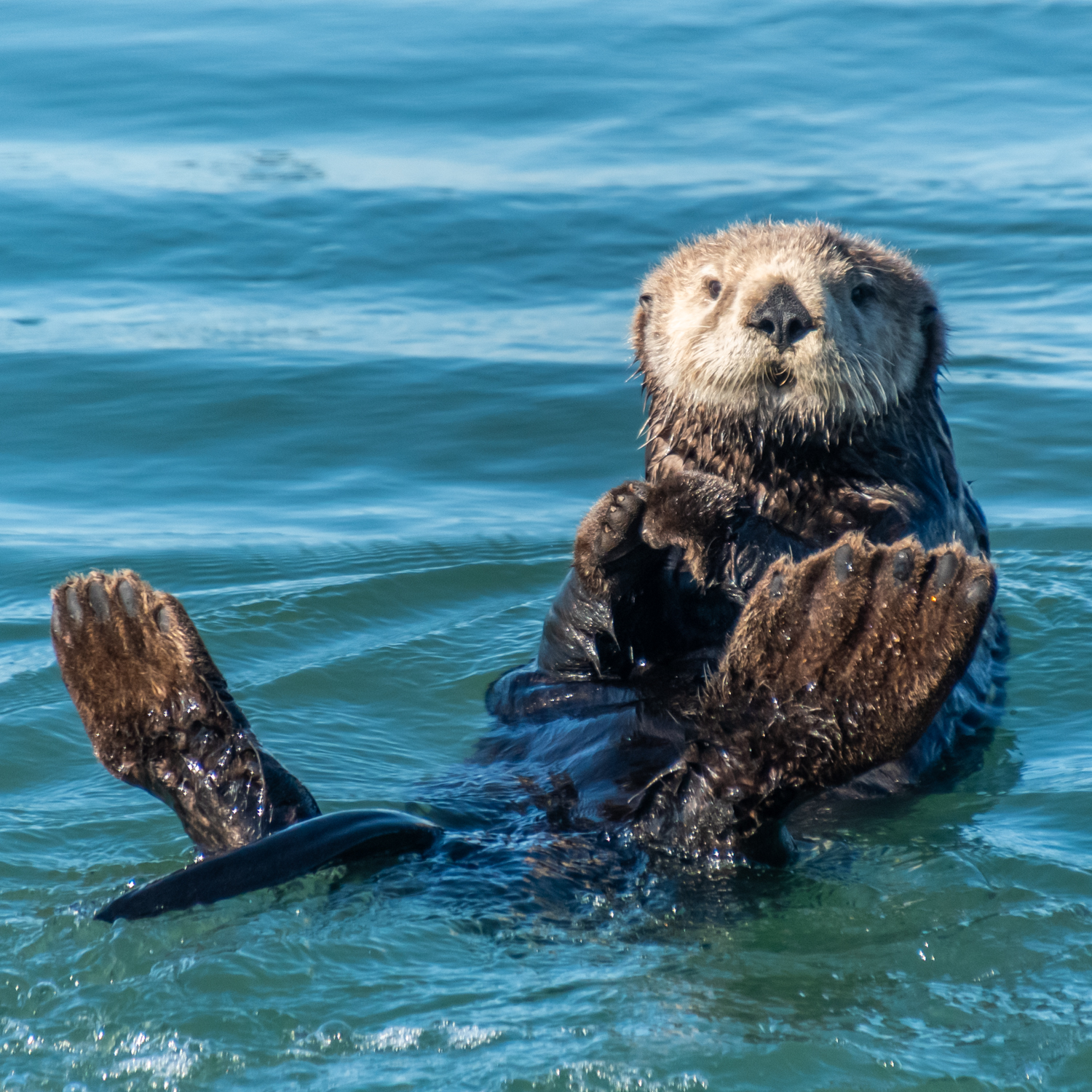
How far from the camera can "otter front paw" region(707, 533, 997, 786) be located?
2.62 m

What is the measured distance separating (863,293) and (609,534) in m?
0.96

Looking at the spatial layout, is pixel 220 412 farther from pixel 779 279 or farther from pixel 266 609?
pixel 779 279

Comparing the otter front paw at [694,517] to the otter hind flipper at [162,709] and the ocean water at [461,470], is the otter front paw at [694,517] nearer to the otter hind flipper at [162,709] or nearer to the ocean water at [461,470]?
the ocean water at [461,470]

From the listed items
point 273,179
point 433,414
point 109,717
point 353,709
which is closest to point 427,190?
point 273,179

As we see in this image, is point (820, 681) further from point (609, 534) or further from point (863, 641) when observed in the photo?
point (609, 534)

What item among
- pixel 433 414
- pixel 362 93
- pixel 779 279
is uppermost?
pixel 362 93

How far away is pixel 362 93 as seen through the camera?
11508 mm

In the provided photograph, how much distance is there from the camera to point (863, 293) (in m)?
3.78

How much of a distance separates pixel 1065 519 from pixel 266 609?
2.99m

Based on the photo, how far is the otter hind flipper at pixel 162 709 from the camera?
2920 mm

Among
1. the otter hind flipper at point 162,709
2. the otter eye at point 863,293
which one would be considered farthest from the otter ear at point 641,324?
the otter hind flipper at point 162,709

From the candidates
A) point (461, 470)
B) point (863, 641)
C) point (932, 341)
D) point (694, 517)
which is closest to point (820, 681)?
point (863, 641)

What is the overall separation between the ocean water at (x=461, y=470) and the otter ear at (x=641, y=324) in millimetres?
1009

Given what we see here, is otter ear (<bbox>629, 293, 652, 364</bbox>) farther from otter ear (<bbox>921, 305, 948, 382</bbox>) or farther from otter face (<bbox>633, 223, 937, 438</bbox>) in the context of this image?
otter ear (<bbox>921, 305, 948, 382</bbox>)
